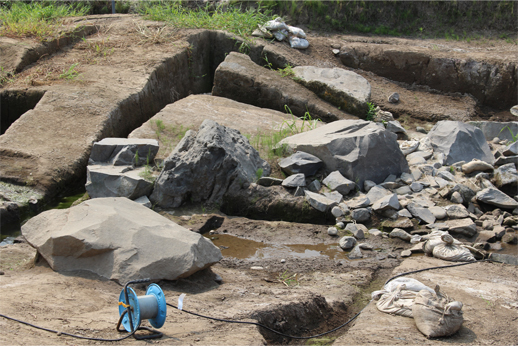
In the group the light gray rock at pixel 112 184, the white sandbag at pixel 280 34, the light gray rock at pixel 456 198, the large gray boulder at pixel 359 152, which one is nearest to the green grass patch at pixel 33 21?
the white sandbag at pixel 280 34

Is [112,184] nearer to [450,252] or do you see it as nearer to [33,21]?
[450,252]

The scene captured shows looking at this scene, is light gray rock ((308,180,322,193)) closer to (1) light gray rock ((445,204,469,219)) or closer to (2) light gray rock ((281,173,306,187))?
(2) light gray rock ((281,173,306,187))

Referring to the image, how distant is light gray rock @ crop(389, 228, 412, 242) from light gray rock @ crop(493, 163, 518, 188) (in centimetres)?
174

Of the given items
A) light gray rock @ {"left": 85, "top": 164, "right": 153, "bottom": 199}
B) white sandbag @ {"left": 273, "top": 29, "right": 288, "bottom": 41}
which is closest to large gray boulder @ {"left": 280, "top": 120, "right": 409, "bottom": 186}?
light gray rock @ {"left": 85, "top": 164, "right": 153, "bottom": 199}

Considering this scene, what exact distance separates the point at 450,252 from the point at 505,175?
2.00 metres

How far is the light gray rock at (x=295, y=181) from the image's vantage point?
5.01 meters

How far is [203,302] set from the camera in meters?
2.87

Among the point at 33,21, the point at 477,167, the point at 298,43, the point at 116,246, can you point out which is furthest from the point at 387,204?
the point at 33,21

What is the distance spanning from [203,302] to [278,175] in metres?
2.68

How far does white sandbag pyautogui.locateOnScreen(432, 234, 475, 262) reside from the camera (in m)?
3.92

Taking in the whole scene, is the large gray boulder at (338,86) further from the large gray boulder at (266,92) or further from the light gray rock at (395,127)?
the light gray rock at (395,127)

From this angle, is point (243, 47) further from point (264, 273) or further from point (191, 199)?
point (264, 273)

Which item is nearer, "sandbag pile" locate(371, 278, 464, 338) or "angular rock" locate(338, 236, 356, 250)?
"sandbag pile" locate(371, 278, 464, 338)

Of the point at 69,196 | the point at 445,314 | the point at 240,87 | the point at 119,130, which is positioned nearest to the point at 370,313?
the point at 445,314
